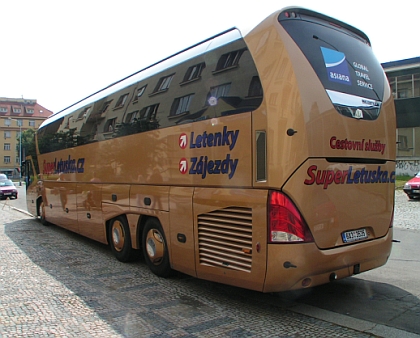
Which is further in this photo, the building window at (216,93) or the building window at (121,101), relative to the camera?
the building window at (121,101)

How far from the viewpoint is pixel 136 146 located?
704cm

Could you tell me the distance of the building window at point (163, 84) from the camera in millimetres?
6414

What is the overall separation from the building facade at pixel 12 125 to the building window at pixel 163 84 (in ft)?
336

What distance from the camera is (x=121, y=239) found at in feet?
25.3

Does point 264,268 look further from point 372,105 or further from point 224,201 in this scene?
point 372,105

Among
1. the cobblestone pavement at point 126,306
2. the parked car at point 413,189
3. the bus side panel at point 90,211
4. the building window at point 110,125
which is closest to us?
the cobblestone pavement at point 126,306

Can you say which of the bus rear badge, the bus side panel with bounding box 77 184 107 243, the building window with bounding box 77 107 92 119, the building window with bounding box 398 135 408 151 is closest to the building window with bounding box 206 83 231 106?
the bus rear badge

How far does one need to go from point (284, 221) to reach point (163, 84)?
10.9ft

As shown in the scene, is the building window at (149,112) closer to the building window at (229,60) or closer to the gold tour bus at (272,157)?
the gold tour bus at (272,157)

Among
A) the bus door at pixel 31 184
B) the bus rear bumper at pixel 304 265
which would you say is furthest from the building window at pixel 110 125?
the bus door at pixel 31 184

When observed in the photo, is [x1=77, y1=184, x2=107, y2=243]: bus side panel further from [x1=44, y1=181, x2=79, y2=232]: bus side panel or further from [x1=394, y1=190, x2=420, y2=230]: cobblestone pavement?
[x1=394, y1=190, x2=420, y2=230]: cobblestone pavement

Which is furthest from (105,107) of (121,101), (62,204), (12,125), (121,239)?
(12,125)

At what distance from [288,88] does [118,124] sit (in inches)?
171

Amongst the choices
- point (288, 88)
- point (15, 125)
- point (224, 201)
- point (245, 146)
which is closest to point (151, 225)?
point (224, 201)
